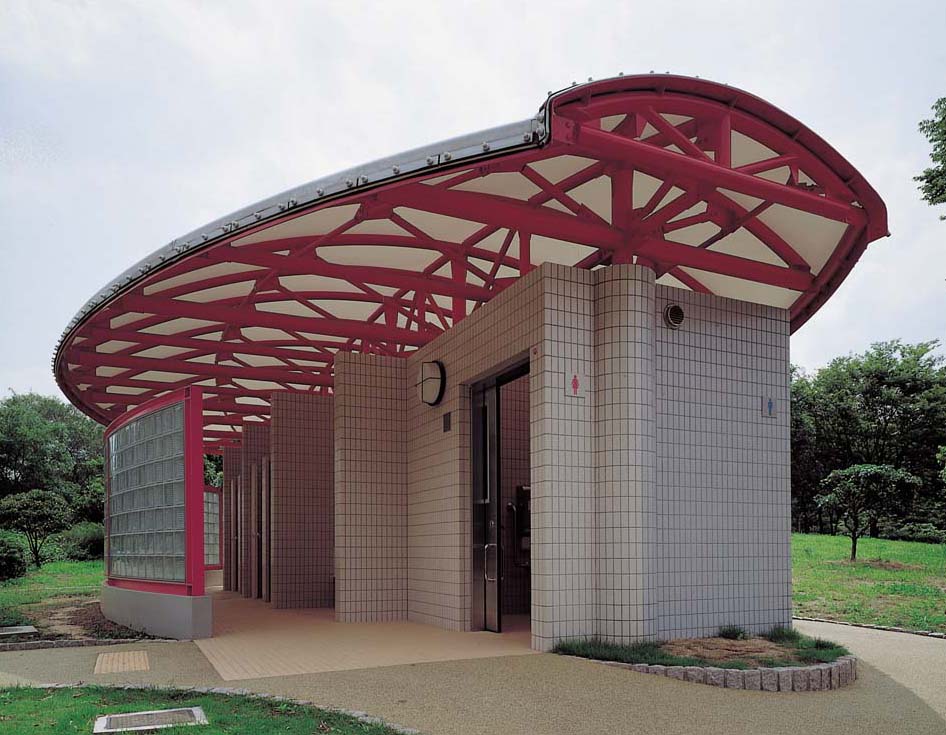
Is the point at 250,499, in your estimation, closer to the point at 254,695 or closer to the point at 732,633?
the point at 732,633

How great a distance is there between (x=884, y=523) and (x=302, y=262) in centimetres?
2183

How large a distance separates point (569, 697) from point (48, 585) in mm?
18420

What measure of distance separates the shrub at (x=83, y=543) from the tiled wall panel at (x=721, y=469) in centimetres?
2543

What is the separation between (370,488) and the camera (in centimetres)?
1220

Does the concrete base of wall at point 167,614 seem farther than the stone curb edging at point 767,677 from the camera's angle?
Yes

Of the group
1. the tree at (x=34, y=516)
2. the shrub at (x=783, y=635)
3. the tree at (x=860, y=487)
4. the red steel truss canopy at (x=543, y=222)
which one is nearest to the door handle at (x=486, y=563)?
the shrub at (x=783, y=635)

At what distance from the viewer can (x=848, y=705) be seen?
663cm

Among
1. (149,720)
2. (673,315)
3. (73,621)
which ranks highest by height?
(673,315)

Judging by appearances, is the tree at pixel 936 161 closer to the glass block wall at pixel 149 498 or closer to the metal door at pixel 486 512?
the metal door at pixel 486 512

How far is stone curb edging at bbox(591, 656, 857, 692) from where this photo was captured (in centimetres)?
701

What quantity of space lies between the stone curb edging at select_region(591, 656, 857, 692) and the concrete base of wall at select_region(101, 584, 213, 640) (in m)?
5.44

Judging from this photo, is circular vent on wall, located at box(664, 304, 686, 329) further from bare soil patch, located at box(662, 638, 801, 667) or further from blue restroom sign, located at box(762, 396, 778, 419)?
bare soil patch, located at box(662, 638, 801, 667)

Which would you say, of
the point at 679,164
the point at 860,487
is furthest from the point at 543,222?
the point at 860,487

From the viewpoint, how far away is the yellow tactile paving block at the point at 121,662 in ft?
26.6
